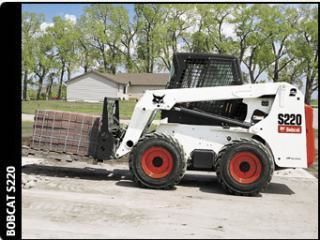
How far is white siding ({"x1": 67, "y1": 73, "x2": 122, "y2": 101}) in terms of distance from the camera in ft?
110

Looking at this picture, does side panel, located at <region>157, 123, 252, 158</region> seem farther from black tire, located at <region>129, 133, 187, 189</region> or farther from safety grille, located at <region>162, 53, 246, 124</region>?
black tire, located at <region>129, 133, 187, 189</region>

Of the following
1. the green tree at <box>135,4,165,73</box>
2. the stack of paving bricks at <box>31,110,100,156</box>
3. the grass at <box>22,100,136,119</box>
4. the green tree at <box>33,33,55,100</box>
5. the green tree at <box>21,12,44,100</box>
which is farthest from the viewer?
the green tree at <box>135,4,165,73</box>

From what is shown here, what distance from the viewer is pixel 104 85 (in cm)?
3738

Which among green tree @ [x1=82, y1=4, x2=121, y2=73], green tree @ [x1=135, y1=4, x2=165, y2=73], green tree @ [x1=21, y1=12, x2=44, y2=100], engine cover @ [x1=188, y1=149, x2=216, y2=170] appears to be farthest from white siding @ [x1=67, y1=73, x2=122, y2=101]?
engine cover @ [x1=188, y1=149, x2=216, y2=170]

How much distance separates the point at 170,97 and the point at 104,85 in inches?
1206

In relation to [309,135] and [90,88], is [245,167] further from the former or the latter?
[90,88]

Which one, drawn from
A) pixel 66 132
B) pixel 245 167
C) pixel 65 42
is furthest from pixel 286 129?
pixel 65 42

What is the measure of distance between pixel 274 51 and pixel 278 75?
1706mm

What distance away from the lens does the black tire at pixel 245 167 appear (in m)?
6.84

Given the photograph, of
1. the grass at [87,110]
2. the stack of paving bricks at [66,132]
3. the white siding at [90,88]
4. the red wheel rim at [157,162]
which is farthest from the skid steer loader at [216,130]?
the white siding at [90,88]

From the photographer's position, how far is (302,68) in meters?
26.1

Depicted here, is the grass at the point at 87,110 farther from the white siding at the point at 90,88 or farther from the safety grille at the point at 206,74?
the white siding at the point at 90,88
